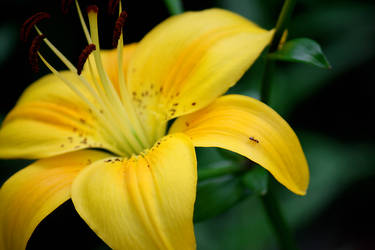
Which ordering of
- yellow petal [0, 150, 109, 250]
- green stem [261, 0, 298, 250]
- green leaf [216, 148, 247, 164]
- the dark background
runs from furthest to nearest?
the dark background → green leaf [216, 148, 247, 164] → green stem [261, 0, 298, 250] → yellow petal [0, 150, 109, 250]

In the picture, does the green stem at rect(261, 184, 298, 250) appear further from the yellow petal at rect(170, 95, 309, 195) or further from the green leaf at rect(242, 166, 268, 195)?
the yellow petal at rect(170, 95, 309, 195)

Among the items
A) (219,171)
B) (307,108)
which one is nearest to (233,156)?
(219,171)

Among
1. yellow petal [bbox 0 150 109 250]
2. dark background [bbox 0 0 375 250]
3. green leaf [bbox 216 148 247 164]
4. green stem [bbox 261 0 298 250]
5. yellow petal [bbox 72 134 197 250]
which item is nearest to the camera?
yellow petal [bbox 72 134 197 250]

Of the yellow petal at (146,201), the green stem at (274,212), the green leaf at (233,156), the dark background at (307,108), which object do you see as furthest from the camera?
the dark background at (307,108)

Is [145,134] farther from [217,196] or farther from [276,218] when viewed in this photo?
[276,218]

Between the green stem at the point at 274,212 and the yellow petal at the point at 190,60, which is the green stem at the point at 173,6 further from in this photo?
the green stem at the point at 274,212

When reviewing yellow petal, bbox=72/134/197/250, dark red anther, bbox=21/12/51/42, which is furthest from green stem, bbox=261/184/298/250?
dark red anther, bbox=21/12/51/42

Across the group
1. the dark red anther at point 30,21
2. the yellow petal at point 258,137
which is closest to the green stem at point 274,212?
the yellow petal at point 258,137
